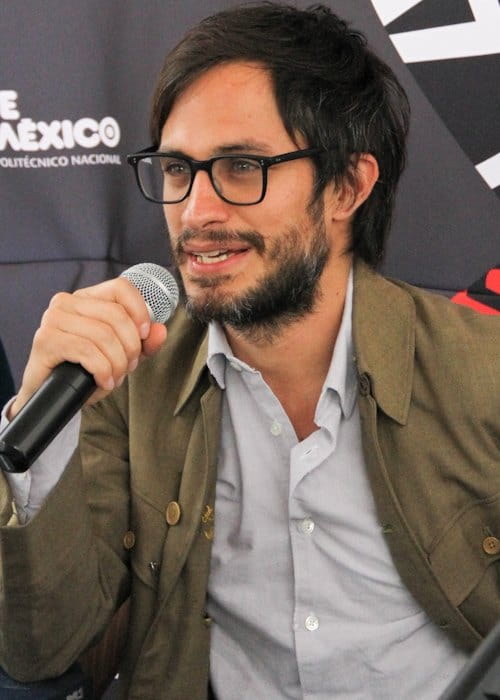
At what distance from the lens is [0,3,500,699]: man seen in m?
1.54

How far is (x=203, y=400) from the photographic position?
1.62 meters

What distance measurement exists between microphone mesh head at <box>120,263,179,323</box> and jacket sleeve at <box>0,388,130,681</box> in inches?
10.3

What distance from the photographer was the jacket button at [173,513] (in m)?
1.62

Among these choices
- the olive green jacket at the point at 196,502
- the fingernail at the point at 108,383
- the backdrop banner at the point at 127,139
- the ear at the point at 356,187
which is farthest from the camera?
the backdrop banner at the point at 127,139

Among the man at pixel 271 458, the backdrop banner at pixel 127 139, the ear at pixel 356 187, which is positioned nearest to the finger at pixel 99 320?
the man at pixel 271 458

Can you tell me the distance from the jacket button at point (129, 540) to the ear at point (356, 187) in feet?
2.04

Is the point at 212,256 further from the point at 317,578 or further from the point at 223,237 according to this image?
the point at 317,578

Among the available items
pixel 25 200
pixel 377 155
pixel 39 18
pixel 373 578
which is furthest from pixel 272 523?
pixel 39 18

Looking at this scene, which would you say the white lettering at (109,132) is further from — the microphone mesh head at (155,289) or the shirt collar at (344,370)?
the microphone mesh head at (155,289)

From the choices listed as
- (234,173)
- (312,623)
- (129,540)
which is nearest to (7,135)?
(234,173)

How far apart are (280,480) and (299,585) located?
0.53 ft

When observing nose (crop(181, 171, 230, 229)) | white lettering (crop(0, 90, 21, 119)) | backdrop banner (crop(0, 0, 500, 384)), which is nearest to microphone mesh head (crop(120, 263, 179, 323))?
nose (crop(181, 171, 230, 229))

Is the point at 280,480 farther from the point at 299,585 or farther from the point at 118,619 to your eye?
the point at 118,619

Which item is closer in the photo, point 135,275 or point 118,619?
point 135,275
